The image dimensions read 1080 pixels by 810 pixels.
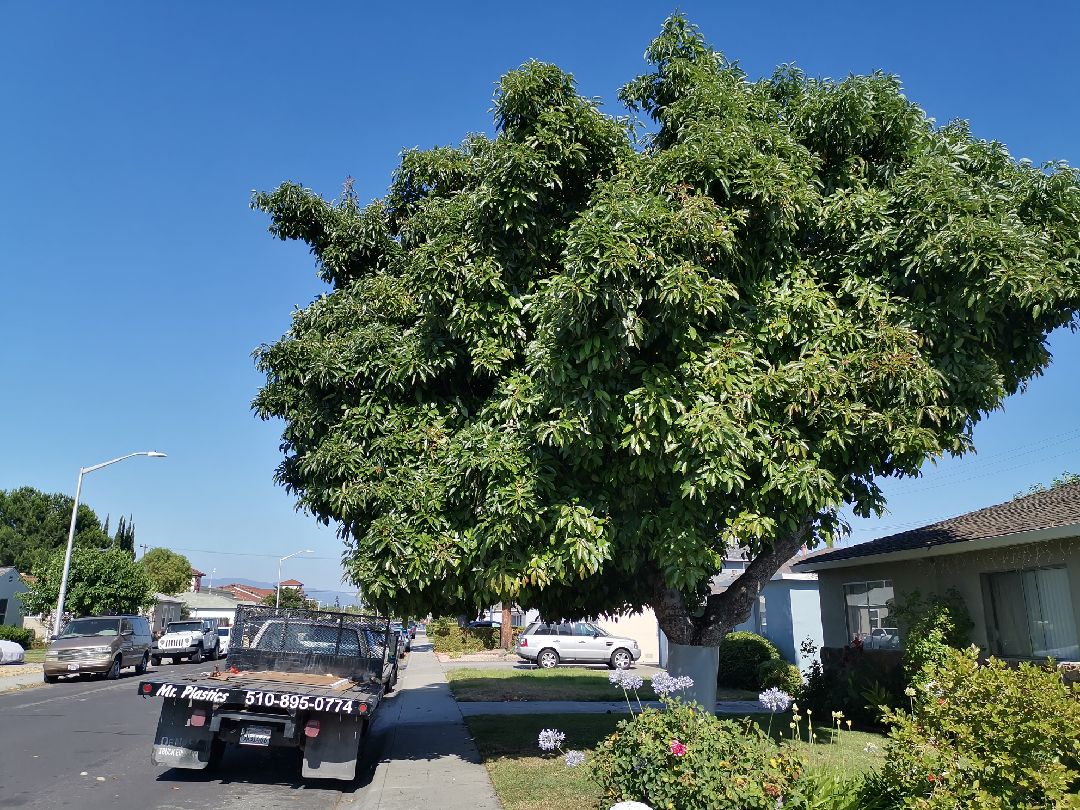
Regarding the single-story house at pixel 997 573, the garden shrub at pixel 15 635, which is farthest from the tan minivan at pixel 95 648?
the single-story house at pixel 997 573

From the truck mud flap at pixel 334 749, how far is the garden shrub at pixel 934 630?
27.4 ft

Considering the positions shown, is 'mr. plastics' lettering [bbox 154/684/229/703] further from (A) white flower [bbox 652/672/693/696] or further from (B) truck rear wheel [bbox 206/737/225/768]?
(A) white flower [bbox 652/672/693/696]

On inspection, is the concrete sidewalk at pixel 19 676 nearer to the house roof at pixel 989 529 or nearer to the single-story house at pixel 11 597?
the single-story house at pixel 11 597

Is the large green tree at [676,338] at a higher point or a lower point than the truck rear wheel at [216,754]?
higher

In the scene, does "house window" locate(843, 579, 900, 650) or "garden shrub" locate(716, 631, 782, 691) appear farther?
"garden shrub" locate(716, 631, 782, 691)

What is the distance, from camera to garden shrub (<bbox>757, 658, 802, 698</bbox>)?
58.3 ft

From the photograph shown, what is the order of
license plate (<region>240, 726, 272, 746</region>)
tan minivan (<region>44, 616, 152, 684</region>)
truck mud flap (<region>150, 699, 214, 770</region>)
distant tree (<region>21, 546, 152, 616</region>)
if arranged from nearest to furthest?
license plate (<region>240, 726, 272, 746</region>) < truck mud flap (<region>150, 699, 214, 770</region>) < tan minivan (<region>44, 616, 152, 684</region>) < distant tree (<region>21, 546, 152, 616</region>)

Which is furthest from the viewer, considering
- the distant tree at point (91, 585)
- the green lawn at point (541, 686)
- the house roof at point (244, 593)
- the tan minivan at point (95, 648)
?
the house roof at point (244, 593)

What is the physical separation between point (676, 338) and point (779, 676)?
42.3 ft

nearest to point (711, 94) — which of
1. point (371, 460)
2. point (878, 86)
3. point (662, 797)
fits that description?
point (878, 86)

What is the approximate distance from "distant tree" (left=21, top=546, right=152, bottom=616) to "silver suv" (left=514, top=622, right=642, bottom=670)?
70.2ft

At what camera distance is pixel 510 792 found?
8.46m

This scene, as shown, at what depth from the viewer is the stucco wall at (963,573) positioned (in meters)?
11.5

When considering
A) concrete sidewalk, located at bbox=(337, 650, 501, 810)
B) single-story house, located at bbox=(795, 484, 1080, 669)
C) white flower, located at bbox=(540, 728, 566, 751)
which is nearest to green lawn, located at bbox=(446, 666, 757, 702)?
concrete sidewalk, located at bbox=(337, 650, 501, 810)
